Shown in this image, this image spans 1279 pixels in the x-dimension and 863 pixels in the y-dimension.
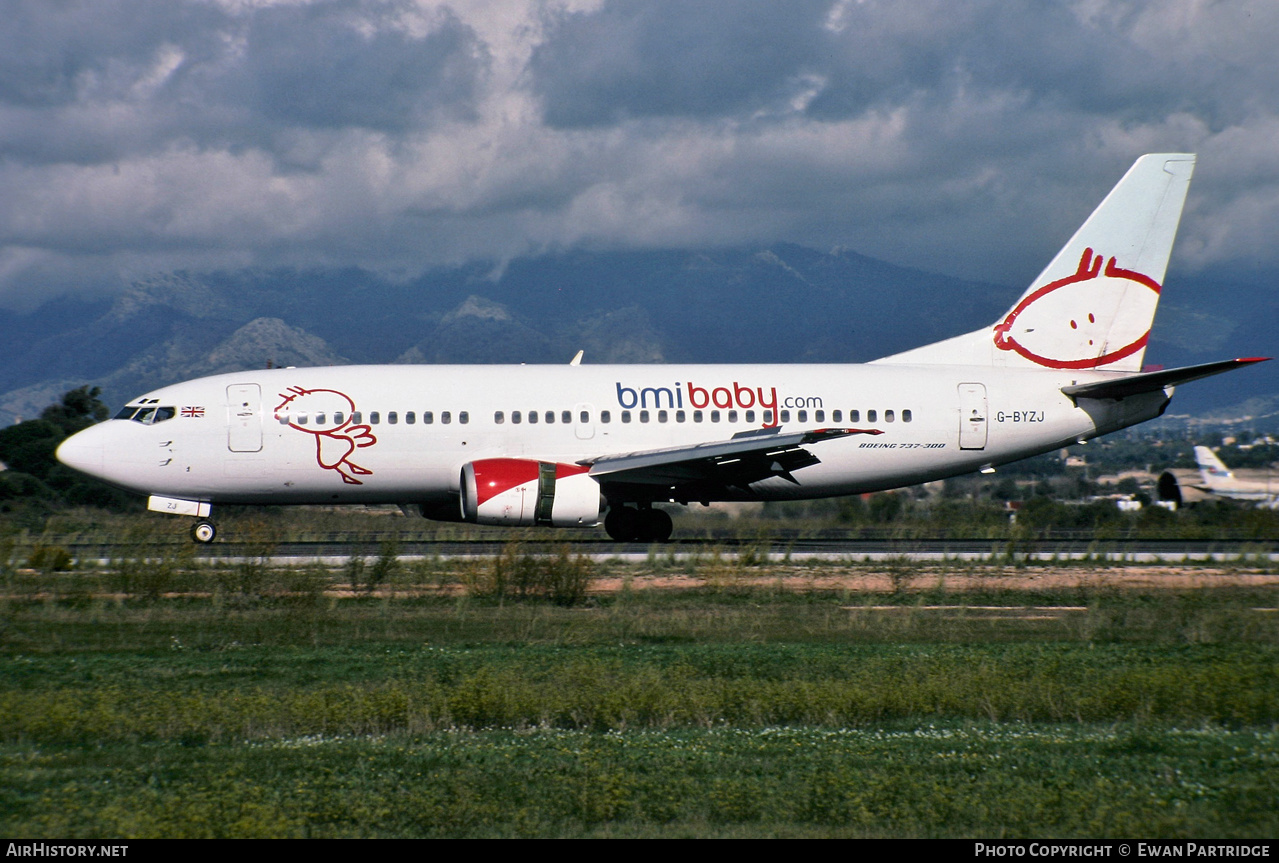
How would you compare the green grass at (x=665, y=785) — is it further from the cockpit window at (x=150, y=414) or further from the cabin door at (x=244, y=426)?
the cockpit window at (x=150, y=414)

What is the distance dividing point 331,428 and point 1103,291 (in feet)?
57.8

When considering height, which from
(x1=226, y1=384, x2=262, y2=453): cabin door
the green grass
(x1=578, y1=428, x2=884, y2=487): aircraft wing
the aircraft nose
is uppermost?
(x1=226, y1=384, x2=262, y2=453): cabin door

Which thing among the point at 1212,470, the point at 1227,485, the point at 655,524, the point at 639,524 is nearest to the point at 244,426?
the point at 639,524

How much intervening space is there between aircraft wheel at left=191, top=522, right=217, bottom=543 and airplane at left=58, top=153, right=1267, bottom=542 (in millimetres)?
58

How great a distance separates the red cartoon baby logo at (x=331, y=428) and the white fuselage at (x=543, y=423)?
29 mm

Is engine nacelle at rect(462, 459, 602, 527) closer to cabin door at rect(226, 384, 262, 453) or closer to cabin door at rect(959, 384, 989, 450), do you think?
cabin door at rect(226, 384, 262, 453)

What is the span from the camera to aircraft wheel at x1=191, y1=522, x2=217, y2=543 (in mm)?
23562

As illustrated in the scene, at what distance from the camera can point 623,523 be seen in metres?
25.5

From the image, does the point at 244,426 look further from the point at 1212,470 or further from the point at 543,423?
the point at 1212,470

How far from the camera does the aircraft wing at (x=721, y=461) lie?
22344 mm

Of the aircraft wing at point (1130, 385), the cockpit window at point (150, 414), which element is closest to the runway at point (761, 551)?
the cockpit window at point (150, 414)

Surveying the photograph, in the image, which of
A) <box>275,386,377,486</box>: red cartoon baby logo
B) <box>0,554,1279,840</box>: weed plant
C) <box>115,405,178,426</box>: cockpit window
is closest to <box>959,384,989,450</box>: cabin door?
<box>0,554,1279,840</box>: weed plant

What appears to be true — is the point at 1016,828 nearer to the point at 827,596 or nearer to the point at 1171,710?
the point at 1171,710
